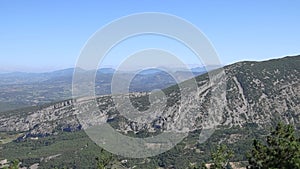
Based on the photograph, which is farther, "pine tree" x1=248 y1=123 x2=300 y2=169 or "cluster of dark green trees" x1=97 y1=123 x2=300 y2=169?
"cluster of dark green trees" x1=97 y1=123 x2=300 y2=169

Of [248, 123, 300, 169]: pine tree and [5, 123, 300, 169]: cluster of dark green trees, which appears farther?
[5, 123, 300, 169]: cluster of dark green trees

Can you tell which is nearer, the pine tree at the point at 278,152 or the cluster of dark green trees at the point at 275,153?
the pine tree at the point at 278,152

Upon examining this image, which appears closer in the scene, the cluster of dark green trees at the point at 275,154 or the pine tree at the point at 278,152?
the pine tree at the point at 278,152

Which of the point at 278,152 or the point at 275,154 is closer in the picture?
the point at 278,152

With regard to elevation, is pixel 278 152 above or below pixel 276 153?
above

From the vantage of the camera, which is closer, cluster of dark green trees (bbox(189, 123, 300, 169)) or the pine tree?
the pine tree

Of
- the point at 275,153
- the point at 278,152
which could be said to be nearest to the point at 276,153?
the point at 275,153

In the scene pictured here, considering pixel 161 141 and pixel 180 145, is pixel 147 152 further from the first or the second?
pixel 180 145

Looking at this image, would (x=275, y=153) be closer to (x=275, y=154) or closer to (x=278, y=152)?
(x=275, y=154)

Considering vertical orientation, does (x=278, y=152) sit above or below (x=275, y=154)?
above

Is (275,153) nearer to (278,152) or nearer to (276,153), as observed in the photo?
(276,153)

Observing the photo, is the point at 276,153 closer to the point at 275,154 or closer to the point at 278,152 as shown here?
the point at 275,154
